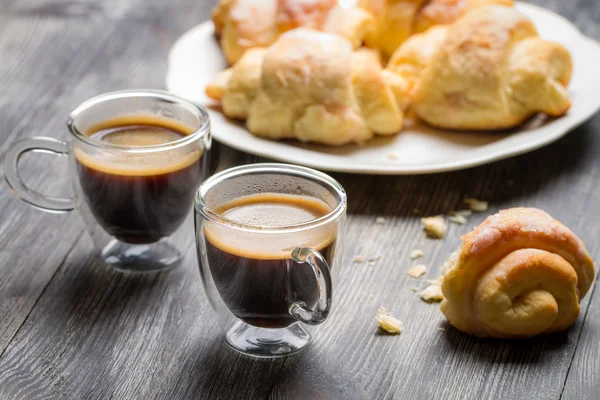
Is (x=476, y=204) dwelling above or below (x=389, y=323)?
below

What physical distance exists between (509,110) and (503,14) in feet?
0.78

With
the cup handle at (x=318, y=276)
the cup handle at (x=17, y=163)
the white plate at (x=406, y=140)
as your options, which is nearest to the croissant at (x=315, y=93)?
the white plate at (x=406, y=140)

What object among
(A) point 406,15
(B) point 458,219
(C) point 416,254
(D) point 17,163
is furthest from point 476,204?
(D) point 17,163

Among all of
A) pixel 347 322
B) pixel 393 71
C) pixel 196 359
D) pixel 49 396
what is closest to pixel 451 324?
pixel 347 322

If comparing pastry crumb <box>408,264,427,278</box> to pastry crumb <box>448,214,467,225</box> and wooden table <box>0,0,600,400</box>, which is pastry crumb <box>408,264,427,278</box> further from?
pastry crumb <box>448,214,467,225</box>

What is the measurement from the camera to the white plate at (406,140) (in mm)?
1707

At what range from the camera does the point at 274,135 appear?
6.06ft

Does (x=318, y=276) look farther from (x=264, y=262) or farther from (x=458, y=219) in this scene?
(x=458, y=219)

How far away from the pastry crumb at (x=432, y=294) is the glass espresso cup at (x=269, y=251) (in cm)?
21

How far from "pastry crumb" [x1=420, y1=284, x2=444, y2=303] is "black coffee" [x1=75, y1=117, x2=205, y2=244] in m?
0.43

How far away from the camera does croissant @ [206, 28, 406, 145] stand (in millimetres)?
1808

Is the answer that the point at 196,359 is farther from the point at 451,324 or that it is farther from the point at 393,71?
the point at 393,71

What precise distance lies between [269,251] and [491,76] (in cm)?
91

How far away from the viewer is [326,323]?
1.33 meters
